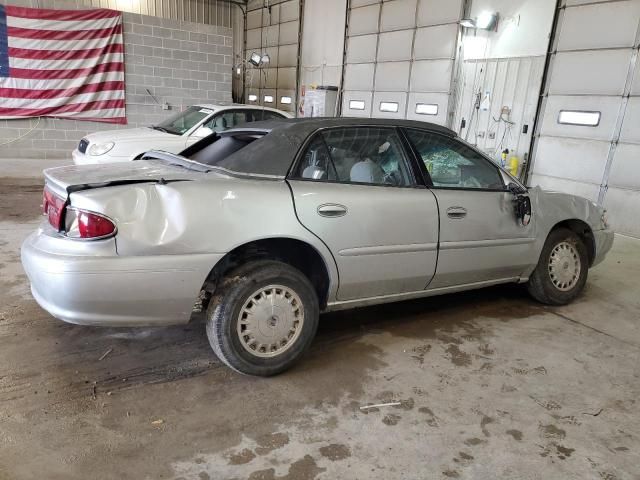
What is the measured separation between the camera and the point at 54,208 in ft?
8.94

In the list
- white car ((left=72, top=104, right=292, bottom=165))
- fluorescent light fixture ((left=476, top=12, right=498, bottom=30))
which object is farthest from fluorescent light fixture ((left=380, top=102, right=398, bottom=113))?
white car ((left=72, top=104, right=292, bottom=165))

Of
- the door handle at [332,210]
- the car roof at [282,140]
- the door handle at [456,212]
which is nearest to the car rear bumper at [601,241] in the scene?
the door handle at [456,212]

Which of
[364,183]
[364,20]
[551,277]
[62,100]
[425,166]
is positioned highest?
[364,20]

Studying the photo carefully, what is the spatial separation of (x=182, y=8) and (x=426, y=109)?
1326cm

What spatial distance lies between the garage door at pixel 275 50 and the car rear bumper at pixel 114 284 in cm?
1578

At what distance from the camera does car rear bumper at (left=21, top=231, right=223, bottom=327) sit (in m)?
2.44

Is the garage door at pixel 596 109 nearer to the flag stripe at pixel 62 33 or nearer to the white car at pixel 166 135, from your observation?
the white car at pixel 166 135

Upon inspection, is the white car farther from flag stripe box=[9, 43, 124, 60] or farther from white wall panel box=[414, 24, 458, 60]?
white wall panel box=[414, 24, 458, 60]

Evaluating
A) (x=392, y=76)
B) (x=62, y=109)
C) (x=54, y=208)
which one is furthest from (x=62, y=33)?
(x=54, y=208)

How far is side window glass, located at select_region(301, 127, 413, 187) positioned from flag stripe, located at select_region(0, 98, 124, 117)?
33.4 feet

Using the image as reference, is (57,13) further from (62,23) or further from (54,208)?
(54,208)

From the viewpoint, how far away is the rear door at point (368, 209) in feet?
9.72

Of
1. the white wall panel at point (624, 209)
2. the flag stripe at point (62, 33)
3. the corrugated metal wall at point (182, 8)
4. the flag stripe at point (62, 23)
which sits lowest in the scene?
the white wall panel at point (624, 209)

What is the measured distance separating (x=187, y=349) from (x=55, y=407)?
87 centimetres
